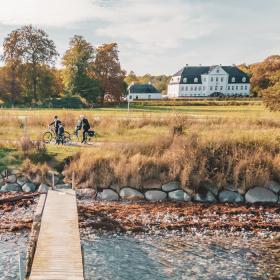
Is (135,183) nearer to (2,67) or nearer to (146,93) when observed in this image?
(2,67)

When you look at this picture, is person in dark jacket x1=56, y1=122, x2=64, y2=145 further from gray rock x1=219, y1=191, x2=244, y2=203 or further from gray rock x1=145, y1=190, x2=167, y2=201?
gray rock x1=219, y1=191, x2=244, y2=203

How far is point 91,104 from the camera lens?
53750mm

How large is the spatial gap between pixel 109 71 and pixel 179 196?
49161 millimetres

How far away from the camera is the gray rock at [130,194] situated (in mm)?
14633

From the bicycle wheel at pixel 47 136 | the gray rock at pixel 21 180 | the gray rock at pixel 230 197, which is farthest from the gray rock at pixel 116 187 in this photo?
the bicycle wheel at pixel 47 136

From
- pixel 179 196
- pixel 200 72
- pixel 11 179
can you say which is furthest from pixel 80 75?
pixel 200 72

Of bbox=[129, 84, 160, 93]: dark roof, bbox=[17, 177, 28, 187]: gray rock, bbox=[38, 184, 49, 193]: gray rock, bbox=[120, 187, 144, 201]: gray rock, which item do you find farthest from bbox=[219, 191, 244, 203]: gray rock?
bbox=[129, 84, 160, 93]: dark roof

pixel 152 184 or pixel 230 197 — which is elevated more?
pixel 152 184

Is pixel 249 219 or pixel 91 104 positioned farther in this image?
pixel 91 104

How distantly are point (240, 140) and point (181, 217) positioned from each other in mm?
5944

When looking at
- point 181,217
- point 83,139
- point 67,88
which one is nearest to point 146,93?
point 67,88

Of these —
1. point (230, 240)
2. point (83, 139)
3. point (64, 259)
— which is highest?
point (83, 139)

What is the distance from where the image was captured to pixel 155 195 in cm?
1471

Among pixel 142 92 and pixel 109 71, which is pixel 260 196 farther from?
pixel 142 92
